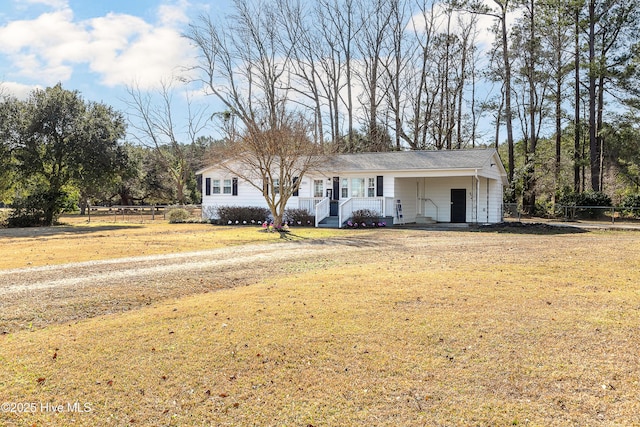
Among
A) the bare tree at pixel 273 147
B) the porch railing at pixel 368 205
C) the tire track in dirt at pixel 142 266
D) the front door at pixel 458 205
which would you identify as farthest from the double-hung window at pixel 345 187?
the tire track in dirt at pixel 142 266

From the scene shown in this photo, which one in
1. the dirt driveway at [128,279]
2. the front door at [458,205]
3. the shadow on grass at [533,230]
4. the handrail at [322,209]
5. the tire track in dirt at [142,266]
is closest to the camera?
the dirt driveway at [128,279]

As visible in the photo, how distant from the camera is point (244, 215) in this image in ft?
81.9

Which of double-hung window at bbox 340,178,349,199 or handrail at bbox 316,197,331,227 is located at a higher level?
double-hung window at bbox 340,178,349,199

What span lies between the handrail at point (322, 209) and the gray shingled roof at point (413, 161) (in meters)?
1.85

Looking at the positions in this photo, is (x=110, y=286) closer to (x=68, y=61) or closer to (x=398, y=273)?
(x=398, y=273)

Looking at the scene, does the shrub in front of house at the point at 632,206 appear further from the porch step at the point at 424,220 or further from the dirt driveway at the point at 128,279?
the dirt driveway at the point at 128,279

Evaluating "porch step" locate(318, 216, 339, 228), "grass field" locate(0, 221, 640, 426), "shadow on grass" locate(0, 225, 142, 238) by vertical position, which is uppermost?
"porch step" locate(318, 216, 339, 228)

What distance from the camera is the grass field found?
3.40 metres

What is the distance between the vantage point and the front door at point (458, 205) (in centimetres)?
2450

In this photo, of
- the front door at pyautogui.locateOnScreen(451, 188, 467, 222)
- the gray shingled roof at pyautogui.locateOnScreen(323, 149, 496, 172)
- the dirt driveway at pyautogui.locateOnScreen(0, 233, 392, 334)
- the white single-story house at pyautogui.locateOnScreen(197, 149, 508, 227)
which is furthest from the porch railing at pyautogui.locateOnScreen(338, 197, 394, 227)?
the dirt driveway at pyautogui.locateOnScreen(0, 233, 392, 334)

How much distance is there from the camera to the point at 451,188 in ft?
81.4

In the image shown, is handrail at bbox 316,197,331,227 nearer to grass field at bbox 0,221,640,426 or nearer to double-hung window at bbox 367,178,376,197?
double-hung window at bbox 367,178,376,197

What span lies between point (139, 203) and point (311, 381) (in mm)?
54770

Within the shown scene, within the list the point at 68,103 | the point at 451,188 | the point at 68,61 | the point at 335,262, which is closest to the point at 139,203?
the point at 68,103
